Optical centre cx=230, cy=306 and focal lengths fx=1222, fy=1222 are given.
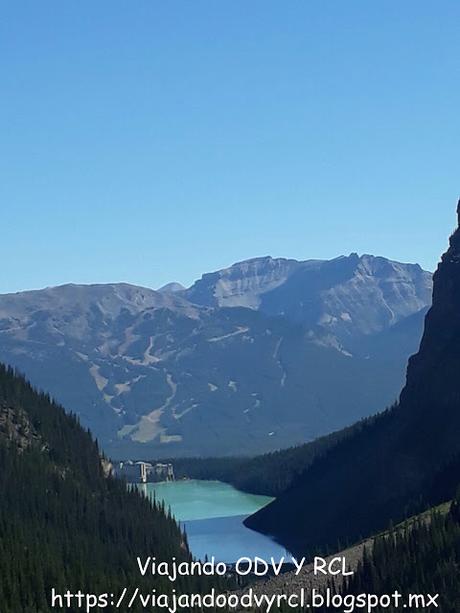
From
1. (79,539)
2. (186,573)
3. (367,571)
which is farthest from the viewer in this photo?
(79,539)

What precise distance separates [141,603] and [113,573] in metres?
23.7

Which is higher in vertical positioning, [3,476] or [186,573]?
[3,476]

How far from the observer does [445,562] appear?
137 m

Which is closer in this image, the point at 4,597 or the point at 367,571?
the point at 4,597

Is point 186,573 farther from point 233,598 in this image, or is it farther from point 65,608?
point 65,608

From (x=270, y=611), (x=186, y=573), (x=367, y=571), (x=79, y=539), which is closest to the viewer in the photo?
(x=270, y=611)

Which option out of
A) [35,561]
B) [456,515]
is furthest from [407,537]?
[35,561]

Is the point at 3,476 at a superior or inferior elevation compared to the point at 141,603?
superior

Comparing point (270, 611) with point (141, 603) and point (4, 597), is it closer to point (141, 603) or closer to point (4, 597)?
point (141, 603)

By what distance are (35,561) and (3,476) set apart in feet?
197

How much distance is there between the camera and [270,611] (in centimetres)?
13900

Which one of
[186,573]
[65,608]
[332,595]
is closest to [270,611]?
[332,595]

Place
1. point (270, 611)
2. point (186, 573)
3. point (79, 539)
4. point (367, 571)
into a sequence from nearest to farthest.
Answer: point (270, 611), point (367, 571), point (186, 573), point (79, 539)

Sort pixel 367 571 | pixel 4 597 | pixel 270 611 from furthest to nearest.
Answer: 1. pixel 367 571
2. pixel 270 611
3. pixel 4 597
